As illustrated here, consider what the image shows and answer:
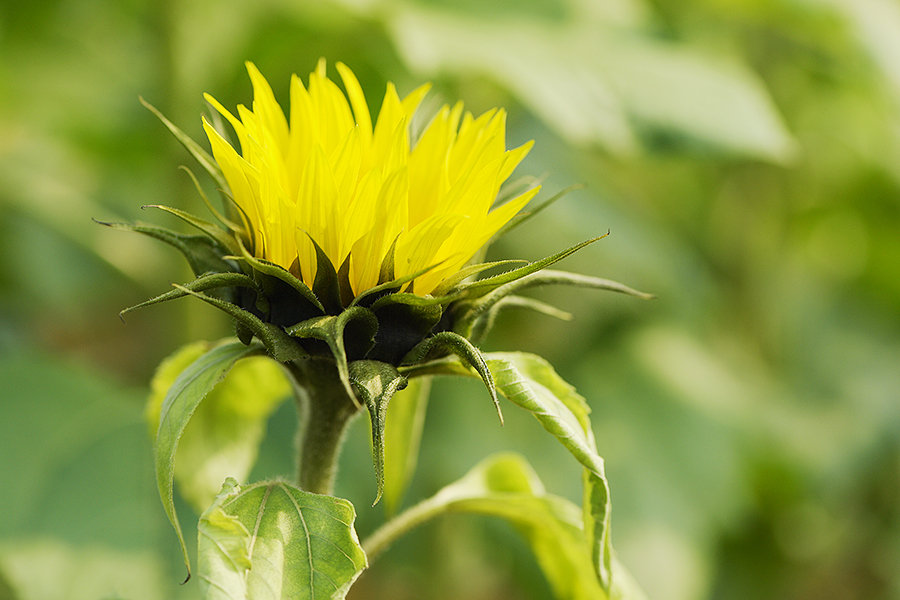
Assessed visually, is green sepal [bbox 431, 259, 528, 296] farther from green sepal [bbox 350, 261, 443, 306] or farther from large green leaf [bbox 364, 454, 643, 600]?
large green leaf [bbox 364, 454, 643, 600]

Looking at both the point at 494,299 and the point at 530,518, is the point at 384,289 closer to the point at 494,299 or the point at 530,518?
the point at 494,299

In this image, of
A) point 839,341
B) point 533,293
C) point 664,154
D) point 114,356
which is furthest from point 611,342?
point 114,356

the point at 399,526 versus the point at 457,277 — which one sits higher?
the point at 457,277

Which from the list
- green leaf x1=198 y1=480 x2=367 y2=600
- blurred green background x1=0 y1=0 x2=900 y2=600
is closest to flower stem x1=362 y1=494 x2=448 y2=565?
green leaf x1=198 y1=480 x2=367 y2=600

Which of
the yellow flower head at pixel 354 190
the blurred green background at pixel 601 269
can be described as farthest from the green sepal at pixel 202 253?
the blurred green background at pixel 601 269

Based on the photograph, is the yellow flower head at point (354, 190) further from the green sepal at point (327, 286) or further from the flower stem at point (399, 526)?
the flower stem at point (399, 526)

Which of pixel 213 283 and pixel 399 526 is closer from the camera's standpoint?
pixel 213 283

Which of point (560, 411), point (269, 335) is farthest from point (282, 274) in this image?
point (560, 411)
